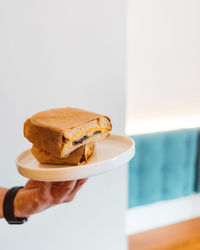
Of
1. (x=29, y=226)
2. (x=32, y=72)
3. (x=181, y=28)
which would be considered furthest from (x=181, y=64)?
(x=29, y=226)

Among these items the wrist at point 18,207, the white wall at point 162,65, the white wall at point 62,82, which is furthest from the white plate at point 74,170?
the white wall at point 162,65

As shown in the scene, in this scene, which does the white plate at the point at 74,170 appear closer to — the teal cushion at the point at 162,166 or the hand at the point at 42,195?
the hand at the point at 42,195

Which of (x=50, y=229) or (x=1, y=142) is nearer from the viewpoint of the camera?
(x=1, y=142)

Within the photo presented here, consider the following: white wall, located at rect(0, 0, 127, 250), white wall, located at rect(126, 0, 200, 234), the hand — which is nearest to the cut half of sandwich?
the hand

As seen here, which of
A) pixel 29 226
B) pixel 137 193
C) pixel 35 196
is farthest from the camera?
pixel 137 193

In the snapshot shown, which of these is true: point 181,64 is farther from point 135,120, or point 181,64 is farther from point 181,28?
point 135,120

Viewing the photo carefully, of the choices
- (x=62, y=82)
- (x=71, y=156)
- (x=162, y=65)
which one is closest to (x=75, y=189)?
(x=71, y=156)
